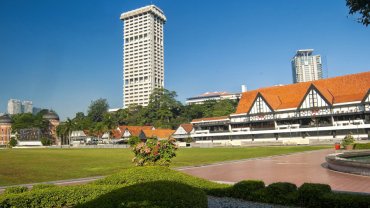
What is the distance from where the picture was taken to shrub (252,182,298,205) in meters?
9.50

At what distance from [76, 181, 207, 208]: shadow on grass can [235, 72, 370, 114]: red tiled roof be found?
6965cm

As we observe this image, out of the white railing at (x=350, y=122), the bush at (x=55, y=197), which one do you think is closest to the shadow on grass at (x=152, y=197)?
the bush at (x=55, y=197)

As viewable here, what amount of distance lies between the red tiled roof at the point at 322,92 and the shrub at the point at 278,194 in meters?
Answer: 65.8

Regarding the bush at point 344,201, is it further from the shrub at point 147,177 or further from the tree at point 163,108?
the tree at point 163,108

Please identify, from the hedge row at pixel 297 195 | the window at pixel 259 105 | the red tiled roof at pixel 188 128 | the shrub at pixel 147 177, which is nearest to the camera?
the hedge row at pixel 297 195

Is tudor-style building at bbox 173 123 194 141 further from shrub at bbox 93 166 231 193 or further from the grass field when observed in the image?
shrub at bbox 93 166 231 193

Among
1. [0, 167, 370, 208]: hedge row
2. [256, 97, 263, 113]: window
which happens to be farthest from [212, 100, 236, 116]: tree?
[0, 167, 370, 208]: hedge row

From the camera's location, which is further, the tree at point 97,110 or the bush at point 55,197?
the tree at point 97,110

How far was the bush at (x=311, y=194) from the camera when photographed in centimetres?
908

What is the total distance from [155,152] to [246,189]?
17.3ft

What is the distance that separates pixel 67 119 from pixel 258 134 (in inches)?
2583

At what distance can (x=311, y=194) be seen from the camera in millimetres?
9180

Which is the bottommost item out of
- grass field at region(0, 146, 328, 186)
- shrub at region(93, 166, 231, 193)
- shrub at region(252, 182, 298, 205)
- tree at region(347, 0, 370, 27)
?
grass field at region(0, 146, 328, 186)

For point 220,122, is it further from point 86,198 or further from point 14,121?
point 14,121
